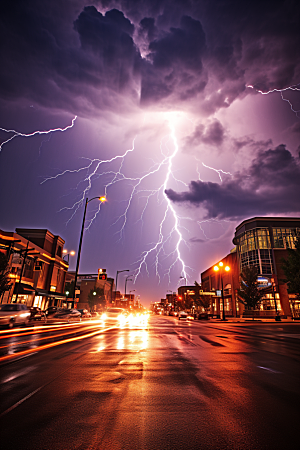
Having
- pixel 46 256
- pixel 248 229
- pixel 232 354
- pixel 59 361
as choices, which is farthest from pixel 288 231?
pixel 59 361

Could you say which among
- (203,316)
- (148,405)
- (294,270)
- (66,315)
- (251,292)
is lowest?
(148,405)

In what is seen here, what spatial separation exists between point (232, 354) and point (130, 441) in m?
6.58

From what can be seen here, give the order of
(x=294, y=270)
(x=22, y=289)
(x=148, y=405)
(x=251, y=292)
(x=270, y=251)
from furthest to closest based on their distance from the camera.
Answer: (x=270, y=251)
(x=251, y=292)
(x=22, y=289)
(x=294, y=270)
(x=148, y=405)

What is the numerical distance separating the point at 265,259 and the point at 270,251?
2058mm

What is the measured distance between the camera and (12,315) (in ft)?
58.7

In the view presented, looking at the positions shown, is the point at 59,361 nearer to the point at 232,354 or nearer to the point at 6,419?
the point at 6,419

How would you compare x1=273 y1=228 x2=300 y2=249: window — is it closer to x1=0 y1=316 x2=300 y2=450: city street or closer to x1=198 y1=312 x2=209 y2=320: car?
x1=198 y1=312 x2=209 y2=320: car

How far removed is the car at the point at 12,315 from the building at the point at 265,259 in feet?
114

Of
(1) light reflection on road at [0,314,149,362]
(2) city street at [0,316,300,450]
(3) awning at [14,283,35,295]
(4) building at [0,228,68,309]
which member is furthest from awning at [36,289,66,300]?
(2) city street at [0,316,300,450]

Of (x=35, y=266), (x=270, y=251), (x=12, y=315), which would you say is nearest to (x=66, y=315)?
(x=35, y=266)

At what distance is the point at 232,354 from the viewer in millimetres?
8242

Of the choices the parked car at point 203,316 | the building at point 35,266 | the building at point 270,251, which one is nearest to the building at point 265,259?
the building at point 270,251

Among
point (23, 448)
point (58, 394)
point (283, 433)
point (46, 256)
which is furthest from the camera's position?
point (46, 256)

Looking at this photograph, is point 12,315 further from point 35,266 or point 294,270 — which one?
point 294,270
